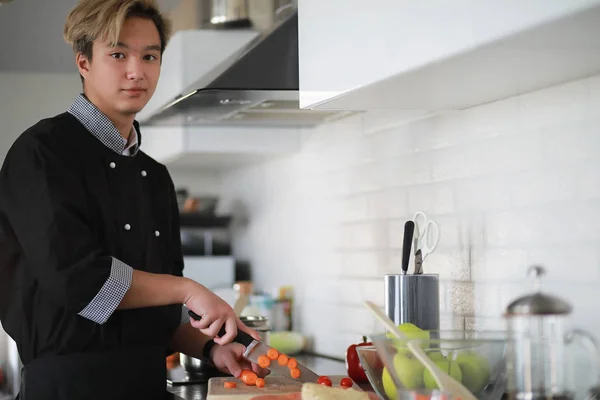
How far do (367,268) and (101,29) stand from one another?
1.07 meters

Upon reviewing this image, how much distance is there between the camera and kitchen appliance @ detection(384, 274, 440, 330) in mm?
1945

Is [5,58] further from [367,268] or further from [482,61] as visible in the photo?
[482,61]

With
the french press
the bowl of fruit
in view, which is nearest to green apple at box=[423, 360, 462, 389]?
the bowl of fruit

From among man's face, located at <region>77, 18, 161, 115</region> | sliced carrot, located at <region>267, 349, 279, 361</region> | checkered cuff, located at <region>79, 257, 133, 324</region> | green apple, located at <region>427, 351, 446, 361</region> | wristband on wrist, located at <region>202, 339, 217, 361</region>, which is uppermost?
man's face, located at <region>77, 18, 161, 115</region>

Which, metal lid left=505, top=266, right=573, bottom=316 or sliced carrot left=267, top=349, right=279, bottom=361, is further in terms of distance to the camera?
sliced carrot left=267, top=349, right=279, bottom=361

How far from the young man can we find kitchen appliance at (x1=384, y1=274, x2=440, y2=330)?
1.00ft

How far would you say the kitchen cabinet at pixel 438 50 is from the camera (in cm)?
125

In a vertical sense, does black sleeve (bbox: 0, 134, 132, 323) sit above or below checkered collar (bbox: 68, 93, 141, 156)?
below

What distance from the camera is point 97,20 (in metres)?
2.01

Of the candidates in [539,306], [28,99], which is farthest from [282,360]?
[28,99]

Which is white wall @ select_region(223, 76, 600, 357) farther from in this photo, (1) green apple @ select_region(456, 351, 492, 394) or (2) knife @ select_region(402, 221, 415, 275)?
(1) green apple @ select_region(456, 351, 492, 394)

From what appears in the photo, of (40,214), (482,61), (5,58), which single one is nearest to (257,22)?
(40,214)

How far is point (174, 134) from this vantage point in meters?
3.36

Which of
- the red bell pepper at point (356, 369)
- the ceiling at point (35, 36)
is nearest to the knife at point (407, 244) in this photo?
the red bell pepper at point (356, 369)
